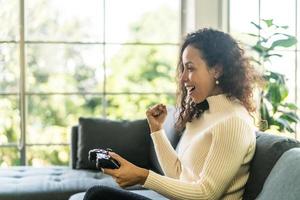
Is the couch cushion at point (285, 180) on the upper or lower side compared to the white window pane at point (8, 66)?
lower

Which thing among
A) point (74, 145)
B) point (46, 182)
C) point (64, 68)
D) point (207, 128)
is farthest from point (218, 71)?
point (64, 68)

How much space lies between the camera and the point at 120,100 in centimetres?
414

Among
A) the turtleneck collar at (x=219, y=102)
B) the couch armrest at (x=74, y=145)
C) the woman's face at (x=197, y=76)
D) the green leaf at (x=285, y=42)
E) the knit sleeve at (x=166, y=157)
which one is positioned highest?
the green leaf at (x=285, y=42)

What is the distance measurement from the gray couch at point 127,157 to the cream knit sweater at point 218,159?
0.07 m

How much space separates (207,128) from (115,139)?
150 cm

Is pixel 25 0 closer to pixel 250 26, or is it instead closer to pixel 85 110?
pixel 85 110

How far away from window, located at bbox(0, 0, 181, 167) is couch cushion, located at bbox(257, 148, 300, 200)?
258cm

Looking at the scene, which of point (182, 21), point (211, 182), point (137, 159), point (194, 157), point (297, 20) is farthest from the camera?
point (182, 21)

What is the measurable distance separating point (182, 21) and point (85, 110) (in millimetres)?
1120

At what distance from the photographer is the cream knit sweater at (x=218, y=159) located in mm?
1711

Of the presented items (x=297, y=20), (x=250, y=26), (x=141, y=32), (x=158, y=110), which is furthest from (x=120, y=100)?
(x=158, y=110)

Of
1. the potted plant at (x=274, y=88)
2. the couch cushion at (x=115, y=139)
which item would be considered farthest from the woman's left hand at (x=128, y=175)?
the potted plant at (x=274, y=88)

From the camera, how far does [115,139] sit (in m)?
3.35

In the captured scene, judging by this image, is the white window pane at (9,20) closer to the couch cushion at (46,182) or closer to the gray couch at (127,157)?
the gray couch at (127,157)
